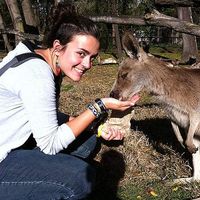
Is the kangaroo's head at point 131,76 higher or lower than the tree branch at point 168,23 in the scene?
lower

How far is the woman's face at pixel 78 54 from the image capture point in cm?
244

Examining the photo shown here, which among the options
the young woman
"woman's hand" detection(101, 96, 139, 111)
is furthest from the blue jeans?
"woman's hand" detection(101, 96, 139, 111)

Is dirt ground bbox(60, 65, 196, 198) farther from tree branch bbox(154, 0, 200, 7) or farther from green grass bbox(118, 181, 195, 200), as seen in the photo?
tree branch bbox(154, 0, 200, 7)

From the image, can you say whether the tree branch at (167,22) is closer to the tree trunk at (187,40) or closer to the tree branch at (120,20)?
the tree branch at (120,20)

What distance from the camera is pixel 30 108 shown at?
90.3 inches

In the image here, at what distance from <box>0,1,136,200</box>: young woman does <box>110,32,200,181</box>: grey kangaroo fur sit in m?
0.89

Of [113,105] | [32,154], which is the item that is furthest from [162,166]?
[32,154]

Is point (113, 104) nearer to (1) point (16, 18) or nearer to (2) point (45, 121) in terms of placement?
(2) point (45, 121)

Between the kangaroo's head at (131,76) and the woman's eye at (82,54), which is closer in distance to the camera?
the woman's eye at (82,54)

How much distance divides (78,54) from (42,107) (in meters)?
0.38

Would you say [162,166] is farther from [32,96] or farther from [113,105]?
[32,96]

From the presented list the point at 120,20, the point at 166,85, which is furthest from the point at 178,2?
the point at 166,85

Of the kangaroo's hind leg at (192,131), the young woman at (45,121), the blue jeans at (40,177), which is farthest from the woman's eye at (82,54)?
the kangaroo's hind leg at (192,131)

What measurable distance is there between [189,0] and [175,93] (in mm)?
780
